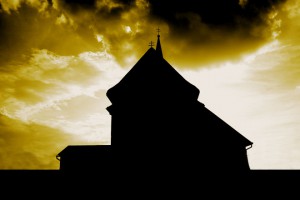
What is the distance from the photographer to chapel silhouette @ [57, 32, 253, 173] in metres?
14.5

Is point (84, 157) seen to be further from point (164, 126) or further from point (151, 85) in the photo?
point (151, 85)

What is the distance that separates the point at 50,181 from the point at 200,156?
987 centimetres

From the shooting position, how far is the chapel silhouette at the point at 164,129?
1452 centimetres

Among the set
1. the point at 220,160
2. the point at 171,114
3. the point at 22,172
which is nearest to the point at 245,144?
the point at 220,160

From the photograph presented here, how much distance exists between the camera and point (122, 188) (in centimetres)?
1387

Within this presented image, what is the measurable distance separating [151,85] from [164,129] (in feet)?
10.4

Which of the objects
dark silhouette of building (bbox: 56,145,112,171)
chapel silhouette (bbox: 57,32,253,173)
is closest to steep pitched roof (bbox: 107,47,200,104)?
chapel silhouette (bbox: 57,32,253,173)

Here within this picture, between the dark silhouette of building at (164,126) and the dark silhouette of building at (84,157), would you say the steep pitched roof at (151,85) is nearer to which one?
the dark silhouette of building at (164,126)

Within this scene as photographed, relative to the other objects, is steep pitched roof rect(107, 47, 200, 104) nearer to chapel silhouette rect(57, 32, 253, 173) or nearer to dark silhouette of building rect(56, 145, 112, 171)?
chapel silhouette rect(57, 32, 253, 173)

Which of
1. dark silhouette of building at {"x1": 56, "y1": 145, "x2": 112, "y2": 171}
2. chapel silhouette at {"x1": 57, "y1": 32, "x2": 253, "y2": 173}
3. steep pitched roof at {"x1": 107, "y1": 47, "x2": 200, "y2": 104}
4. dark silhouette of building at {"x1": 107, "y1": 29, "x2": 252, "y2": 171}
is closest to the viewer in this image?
chapel silhouette at {"x1": 57, "y1": 32, "x2": 253, "y2": 173}

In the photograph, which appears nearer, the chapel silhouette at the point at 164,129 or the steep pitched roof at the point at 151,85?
the chapel silhouette at the point at 164,129

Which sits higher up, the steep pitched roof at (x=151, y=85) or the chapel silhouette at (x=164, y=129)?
the steep pitched roof at (x=151, y=85)

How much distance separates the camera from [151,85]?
16.0m

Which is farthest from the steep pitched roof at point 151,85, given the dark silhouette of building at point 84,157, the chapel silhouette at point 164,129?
the dark silhouette of building at point 84,157
